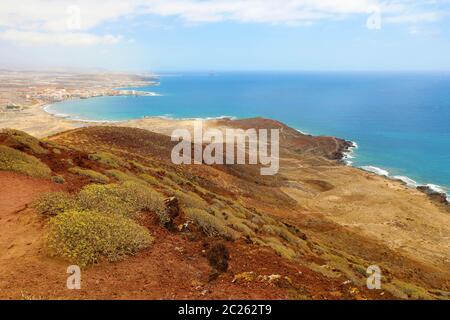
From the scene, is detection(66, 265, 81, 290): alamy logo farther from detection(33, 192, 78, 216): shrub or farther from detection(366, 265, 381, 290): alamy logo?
detection(366, 265, 381, 290): alamy logo

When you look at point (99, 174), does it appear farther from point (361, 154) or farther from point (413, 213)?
point (361, 154)

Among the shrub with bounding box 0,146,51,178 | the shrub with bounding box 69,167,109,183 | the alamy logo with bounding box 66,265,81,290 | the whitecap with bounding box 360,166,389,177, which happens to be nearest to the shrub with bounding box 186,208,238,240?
the shrub with bounding box 69,167,109,183

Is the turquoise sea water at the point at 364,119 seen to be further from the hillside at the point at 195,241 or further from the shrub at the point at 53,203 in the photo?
the shrub at the point at 53,203

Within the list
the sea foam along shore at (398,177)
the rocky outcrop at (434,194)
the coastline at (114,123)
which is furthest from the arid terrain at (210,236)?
the coastline at (114,123)

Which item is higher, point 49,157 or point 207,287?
point 49,157

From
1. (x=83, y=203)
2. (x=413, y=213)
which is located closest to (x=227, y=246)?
(x=83, y=203)

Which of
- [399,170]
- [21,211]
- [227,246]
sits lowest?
[399,170]
